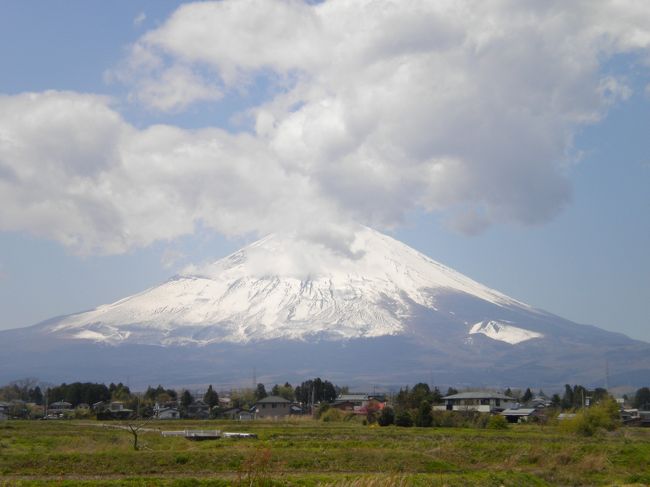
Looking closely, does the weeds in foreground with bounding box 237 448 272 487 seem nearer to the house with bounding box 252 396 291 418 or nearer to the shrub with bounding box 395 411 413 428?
the shrub with bounding box 395 411 413 428

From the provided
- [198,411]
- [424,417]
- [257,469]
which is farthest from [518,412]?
[257,469]

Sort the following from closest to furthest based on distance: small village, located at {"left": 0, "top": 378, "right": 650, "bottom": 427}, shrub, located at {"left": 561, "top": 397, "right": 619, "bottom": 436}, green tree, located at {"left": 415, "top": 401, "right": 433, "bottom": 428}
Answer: shrub, located at {"left": 561, "top": 397, "right": 619, "bottom": 436}, green tree, located at {"left": 415, "top": 401, "right": 433, "bottom": 428}, small village, located at {"left": 0, "top": 378, "right": 650, "bottom": 427}

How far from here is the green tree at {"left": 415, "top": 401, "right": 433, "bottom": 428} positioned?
54.1 metres

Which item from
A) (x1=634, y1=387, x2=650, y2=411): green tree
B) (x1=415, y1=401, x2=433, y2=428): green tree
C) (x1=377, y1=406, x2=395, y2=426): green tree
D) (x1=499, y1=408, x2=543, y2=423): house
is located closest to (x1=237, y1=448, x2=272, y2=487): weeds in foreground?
(x1=415, y1=401, x2=433, y2=428): green tree

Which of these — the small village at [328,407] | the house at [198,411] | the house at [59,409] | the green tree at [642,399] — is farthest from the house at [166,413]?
the green tree at [642,399]

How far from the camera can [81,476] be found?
22734mm

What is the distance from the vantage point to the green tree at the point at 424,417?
177ft

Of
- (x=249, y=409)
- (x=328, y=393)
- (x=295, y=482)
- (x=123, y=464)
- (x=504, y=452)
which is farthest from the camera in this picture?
(x=328, y=393)

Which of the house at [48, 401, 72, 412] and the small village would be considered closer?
the small village

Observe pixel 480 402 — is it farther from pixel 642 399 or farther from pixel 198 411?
pixel 642 399

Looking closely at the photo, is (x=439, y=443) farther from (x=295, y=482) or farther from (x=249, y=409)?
(x=249, y=409)

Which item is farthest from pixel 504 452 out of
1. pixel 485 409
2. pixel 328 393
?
pixel 328 393

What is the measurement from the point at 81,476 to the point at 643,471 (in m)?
17.1

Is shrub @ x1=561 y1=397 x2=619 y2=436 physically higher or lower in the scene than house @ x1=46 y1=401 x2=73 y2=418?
lower
